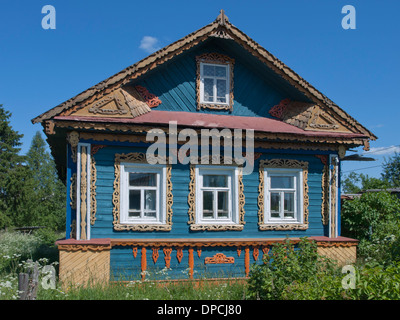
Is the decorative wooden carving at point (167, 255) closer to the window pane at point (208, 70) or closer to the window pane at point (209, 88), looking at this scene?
the window pane at point (209, 88)

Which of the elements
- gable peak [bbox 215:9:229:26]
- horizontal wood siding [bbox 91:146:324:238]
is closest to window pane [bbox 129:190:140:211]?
horizontal wood siding [bbox 91:146:324:238]

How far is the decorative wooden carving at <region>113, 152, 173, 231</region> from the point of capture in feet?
29.4

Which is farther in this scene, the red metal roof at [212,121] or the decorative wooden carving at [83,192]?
the red metal roof at [212,121]

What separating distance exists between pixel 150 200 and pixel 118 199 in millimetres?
768

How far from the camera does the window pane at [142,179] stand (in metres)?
9.28

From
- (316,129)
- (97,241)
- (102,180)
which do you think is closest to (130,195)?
(102,180)

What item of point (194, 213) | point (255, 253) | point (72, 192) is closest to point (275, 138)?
point (194, 213)

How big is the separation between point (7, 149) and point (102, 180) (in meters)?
24.5

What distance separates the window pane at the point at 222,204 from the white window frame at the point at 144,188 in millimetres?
1373

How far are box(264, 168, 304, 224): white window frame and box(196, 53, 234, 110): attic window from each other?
2016 mm

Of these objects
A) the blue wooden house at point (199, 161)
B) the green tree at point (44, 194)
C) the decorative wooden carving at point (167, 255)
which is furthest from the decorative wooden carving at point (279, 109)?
the green tree at point (44, 194)

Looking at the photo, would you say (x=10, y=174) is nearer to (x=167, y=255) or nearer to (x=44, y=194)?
(x=44, y=194)

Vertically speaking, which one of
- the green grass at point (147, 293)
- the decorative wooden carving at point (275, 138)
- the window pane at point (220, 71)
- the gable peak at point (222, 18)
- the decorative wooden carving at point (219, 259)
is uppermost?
the gable peak at point (222, 18)
